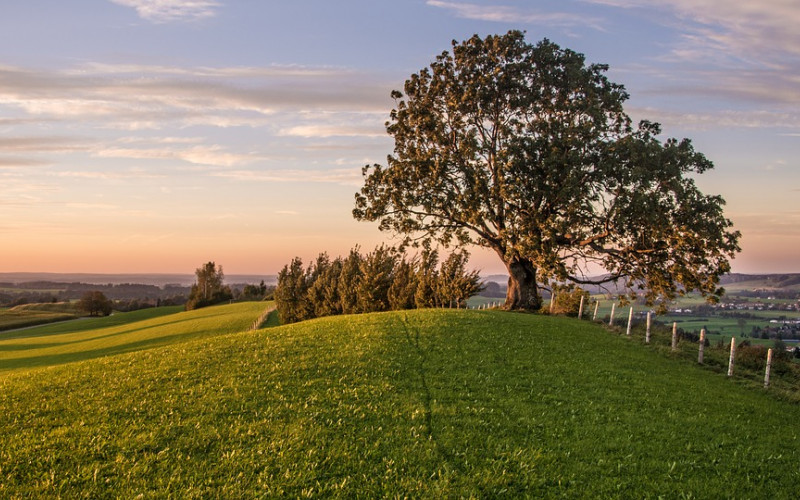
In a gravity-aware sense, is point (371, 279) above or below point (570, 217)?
below

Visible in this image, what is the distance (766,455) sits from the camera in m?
14.8

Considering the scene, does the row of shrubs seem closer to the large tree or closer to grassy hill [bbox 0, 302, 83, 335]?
the large tree

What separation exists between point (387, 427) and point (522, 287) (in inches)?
1248

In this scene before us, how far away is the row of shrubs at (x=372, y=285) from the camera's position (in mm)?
47375

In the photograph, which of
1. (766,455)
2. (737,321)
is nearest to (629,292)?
(766,455)

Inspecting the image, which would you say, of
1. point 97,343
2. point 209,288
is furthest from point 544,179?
point 209,288

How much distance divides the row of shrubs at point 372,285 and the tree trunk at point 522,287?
11.3 ft

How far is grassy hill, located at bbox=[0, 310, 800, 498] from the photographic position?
11.5 metres

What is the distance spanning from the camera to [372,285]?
167ft

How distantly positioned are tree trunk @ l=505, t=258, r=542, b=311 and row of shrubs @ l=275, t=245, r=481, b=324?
3442mm

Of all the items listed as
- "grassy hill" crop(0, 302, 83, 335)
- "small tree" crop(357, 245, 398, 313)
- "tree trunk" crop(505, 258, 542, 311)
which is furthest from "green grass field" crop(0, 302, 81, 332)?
"tree trunk" crop(505, 258, 542, 311)

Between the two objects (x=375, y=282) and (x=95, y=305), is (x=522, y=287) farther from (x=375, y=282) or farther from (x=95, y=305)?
(x=95, y=305)

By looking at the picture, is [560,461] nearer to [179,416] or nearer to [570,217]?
[179,416]

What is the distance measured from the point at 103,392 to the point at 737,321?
120525 millimetres
